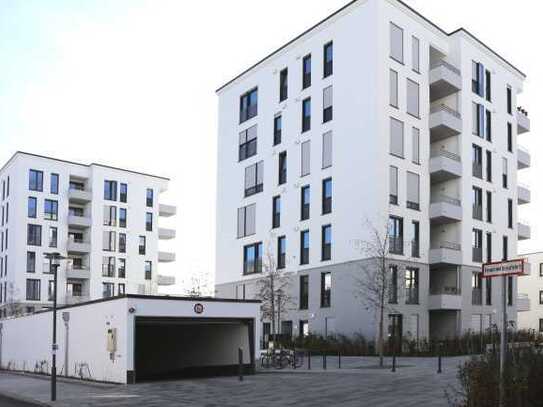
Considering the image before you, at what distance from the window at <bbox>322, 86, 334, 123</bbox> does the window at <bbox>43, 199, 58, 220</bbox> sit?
139ft

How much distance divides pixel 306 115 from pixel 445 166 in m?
10.0

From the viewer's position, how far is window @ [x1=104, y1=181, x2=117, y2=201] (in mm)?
82188

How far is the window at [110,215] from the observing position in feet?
268

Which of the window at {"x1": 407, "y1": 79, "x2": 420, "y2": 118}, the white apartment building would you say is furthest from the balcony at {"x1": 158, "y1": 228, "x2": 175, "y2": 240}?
the window at {"x1": 407, "y1": 79, "x2": 420, "y2": 118}

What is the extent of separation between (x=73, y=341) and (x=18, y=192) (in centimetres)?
4899

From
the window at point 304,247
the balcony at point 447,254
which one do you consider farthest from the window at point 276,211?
the balcony at point 447,254

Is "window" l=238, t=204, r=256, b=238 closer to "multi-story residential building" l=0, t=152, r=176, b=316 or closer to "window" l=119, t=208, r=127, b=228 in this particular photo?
"multi-story residential building" l=0, t=152, r=176, b=316

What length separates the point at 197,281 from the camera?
78.0 meters

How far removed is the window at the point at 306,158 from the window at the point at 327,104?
7.14 feet

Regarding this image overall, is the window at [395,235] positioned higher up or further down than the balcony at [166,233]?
further down

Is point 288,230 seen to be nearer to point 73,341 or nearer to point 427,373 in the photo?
point 73,341

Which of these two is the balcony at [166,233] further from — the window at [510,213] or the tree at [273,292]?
the window at [510,213]

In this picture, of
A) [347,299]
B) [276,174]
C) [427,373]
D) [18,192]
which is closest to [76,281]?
[18,192]

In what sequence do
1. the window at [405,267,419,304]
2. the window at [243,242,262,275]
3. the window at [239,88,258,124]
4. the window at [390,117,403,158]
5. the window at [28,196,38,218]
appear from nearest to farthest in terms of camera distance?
the window at [405,267,419,304] → the window at [390,117,403,158] → the window at [243,242,262,275] → the window at [239,88,258,124] → the window at [28,196,38,218]
